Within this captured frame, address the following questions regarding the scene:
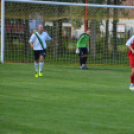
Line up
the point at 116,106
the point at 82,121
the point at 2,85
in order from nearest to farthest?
the point at 82,121, the point at 116,106, the point at 2,85

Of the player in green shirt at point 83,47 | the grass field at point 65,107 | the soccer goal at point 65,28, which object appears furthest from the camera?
the soccer goal at point 65,28

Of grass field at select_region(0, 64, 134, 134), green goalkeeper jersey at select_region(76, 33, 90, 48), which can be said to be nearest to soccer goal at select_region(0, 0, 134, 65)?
green goalkeeper jersey at select_region(76, 33, 90, 48)

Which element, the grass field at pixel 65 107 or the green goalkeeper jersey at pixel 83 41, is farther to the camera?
the green goalkeeper jersey at pixel 83 41

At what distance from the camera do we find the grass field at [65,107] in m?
6.14

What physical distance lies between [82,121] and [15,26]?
13760mm

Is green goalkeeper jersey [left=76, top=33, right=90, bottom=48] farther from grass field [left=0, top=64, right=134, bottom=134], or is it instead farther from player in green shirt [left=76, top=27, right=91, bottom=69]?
grass field [left=0, top=64, right=134, bottom=134]

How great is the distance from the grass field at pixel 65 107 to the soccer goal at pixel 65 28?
287 inches

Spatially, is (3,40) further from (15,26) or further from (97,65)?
(97,65)

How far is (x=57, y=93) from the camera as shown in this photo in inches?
386

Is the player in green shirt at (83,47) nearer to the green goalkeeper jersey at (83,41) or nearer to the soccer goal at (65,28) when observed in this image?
the green goalkeeper jersey at (83,41)

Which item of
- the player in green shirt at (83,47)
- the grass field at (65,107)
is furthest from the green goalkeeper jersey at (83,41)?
the grass field at (65,107)

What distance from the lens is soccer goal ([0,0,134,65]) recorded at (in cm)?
1925

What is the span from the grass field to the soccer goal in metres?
7.29

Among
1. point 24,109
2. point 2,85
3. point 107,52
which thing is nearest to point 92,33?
point 107,52
